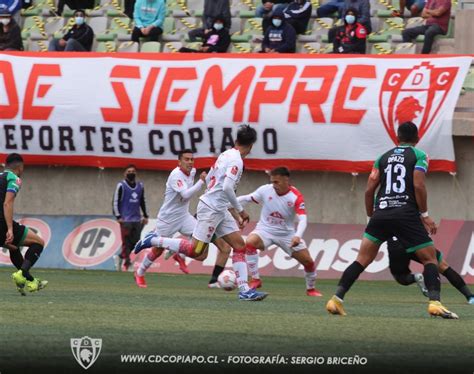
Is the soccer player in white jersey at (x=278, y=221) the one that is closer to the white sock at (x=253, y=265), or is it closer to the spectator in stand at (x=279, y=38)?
the white sock at (x=253, y=265)

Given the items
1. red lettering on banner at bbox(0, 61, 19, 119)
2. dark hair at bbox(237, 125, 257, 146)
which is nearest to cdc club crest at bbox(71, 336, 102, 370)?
dark hair at bbox(237, 125, 257, 146)

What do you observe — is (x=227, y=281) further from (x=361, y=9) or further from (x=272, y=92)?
(x=361, y=9)

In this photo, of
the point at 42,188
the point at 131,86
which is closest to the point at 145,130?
the point at 131,86

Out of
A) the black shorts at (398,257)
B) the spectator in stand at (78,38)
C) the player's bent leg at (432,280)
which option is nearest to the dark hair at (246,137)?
the black shorts at (398,257)

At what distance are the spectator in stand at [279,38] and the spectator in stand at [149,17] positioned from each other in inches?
112

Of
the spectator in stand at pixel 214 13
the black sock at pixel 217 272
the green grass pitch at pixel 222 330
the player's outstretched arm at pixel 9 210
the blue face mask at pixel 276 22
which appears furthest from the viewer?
the spectator in stand at pixel 214 13

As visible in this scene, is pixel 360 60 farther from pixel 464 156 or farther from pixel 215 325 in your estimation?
pixel 215 325

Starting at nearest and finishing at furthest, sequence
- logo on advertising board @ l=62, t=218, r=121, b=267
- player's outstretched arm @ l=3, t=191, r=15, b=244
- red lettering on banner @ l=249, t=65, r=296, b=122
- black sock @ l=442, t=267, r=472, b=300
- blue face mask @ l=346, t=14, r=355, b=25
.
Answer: black sock @ l=442, t=267, r=472, b=300, player's outstretched arm @ l=3, t=191, r=15, b=244, red lettering on banner @ l=249, t=65, r=296, b=122, blue face mask @ l=346, t=14, r=355, b=25, logo on advertising board @ l=62, t=218, r=121, b=267

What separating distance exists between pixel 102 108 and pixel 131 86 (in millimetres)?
727

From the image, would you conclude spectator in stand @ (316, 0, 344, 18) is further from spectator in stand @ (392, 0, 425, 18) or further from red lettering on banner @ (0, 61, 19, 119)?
red lettering on banner @ (0, 61, 19, 119)

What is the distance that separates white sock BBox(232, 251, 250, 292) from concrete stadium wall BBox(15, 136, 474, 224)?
10114mm

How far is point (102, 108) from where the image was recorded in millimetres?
28062

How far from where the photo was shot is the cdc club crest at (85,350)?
10023 mm

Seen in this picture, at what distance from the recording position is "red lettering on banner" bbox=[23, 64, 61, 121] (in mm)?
28438
